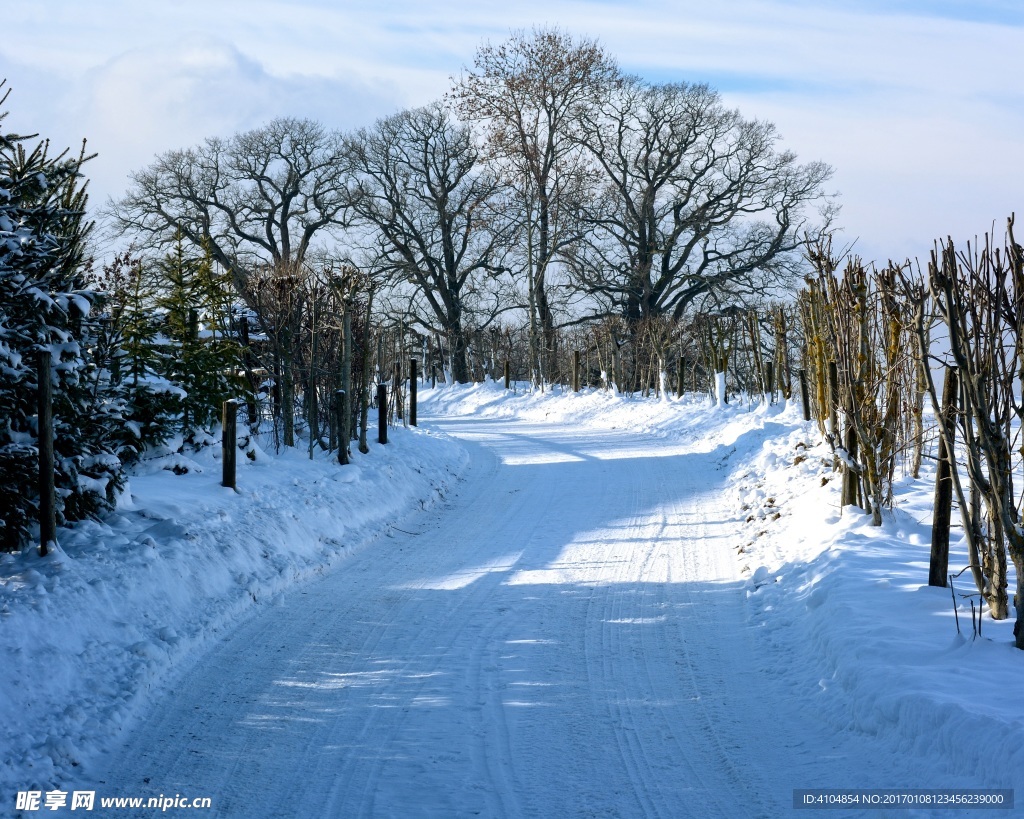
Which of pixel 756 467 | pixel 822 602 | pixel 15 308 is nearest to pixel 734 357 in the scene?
pixel 756 467

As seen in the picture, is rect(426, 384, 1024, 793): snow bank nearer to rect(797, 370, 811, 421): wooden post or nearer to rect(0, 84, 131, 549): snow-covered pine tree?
rect(797, 370, 811, 421): wooden post

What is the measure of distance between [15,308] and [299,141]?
1354 inches

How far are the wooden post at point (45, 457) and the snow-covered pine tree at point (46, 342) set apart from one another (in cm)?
13

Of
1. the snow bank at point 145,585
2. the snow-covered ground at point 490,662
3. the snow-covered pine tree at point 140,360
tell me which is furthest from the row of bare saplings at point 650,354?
the snow-covered pine tree at point 140,360

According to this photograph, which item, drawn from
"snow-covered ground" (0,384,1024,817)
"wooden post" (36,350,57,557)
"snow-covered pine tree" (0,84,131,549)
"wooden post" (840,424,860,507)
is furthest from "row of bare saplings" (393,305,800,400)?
"wooden post" (36,350,57,557)

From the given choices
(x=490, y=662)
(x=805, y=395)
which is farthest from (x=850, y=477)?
(x=805, y=395)

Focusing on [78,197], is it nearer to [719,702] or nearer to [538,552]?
[538,552]

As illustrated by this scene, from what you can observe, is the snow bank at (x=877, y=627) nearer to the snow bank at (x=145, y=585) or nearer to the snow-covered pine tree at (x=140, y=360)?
the snow bank at (x=145, y=585)

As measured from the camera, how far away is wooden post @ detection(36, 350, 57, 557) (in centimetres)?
657

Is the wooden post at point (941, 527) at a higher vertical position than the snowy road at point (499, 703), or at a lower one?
higher

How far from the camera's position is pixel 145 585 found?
6.60 meters

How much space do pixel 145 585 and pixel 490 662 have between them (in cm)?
276

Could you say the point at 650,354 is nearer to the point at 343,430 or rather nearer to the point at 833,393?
the point at 343,430

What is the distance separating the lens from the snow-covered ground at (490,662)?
4316 mm
